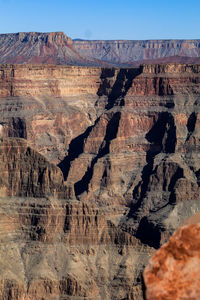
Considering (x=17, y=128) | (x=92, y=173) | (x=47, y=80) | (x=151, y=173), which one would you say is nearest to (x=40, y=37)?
(x=47, y=80)

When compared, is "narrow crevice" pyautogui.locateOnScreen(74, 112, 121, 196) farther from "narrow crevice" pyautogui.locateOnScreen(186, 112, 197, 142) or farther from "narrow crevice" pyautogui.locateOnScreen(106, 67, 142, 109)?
"narrow crevice" pyautogui.locateOnScreen(186, 112, 197, 142)

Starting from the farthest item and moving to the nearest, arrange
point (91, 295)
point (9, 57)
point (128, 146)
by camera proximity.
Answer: point (9, 57)
point (128, 146)
point (91, 295)

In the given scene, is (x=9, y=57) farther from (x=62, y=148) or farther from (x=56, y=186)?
(x=56, y=186)

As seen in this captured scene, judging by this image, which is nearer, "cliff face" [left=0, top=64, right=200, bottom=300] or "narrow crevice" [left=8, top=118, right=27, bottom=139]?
"cliff face" [left=0, top=64, right=200, bottom=300]

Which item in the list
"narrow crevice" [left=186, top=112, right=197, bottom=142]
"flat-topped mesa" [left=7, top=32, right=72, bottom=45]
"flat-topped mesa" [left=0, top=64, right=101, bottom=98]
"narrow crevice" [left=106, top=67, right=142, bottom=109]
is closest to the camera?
"narrow crevice" [left=186, top=112, right=197, bottom=142]

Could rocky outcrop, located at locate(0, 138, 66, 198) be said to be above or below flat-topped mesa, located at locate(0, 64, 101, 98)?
below

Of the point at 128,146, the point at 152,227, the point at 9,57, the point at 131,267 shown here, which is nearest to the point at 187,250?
the point at 131,267

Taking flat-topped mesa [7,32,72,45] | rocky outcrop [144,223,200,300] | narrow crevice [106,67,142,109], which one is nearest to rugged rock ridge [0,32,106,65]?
flat-topped mesa [7,32,72,45]

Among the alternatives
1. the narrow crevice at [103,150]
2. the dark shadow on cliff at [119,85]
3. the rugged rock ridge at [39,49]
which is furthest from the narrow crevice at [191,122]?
the rugged rock ridge at [39,49]

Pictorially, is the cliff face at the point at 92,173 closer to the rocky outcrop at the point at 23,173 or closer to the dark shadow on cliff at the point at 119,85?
the rocky outcrop at the point at 23,173
